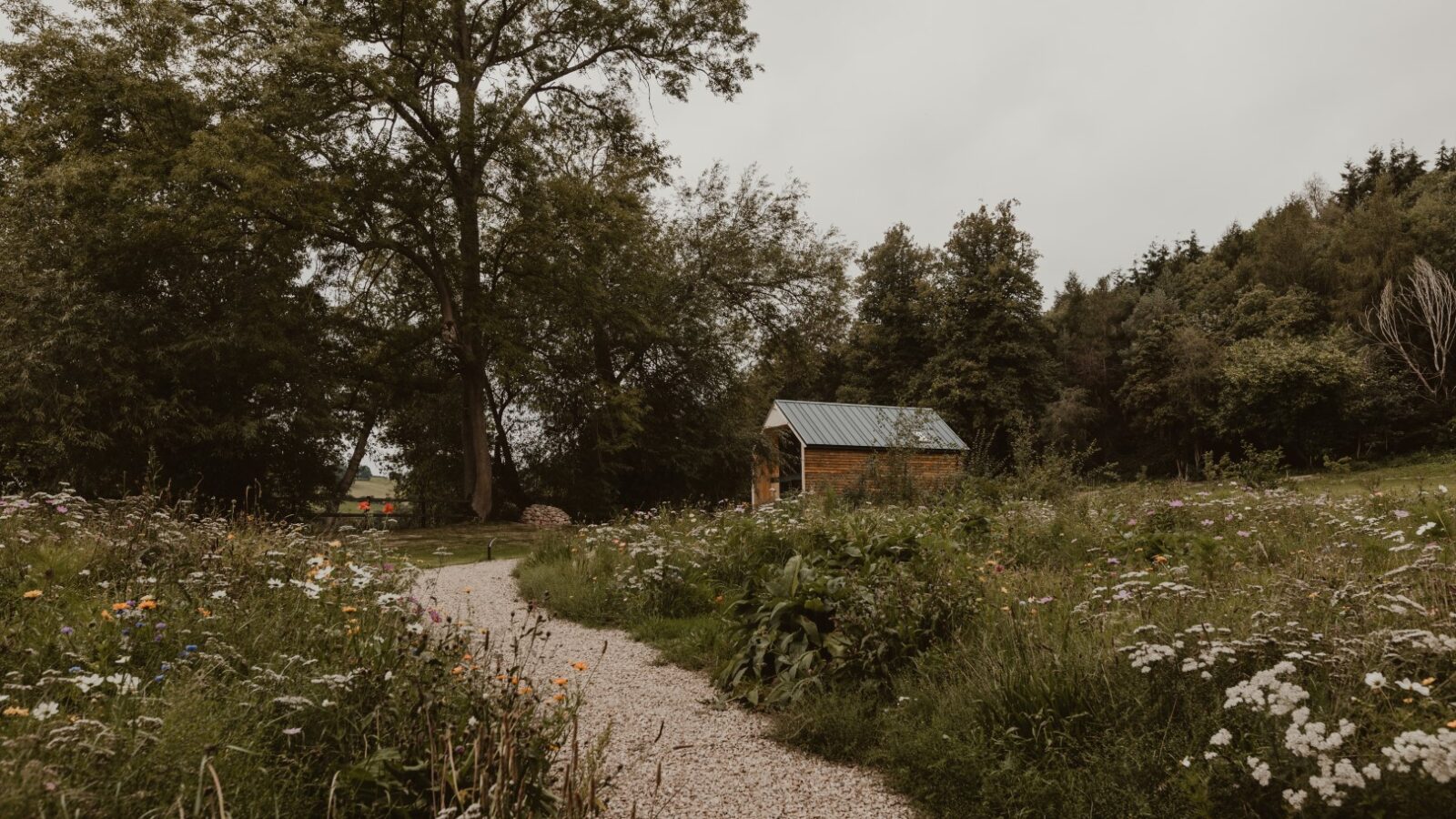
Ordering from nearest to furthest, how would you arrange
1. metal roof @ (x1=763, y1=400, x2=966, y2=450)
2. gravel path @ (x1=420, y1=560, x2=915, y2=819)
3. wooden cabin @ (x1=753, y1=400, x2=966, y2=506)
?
gravel path @ (x1=420, y1=560, x2=915, y2=819) < wooden cabin @ (x1=753, y1=400, x2=966, y2=506) < metal roof @ (x1=763, y1=400, x2=966, y2=450)

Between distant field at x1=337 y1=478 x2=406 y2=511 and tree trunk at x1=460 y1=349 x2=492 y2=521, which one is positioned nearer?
tree trunk at x1=460 y1=349 x2=492 y2=521

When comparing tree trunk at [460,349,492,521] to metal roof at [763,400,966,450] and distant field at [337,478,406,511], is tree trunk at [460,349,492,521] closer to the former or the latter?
distant field at [337,478,406,511]

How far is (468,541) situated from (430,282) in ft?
27.2

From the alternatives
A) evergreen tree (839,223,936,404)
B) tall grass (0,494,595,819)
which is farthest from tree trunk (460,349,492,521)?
evergreen tree (839,223,936,404)

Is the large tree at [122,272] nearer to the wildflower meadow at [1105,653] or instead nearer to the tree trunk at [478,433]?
the tree trunk at [478,433]

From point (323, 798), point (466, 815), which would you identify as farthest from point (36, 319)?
point (466, 815)

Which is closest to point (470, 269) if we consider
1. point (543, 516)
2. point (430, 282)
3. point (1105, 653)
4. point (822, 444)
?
point (430, 282)

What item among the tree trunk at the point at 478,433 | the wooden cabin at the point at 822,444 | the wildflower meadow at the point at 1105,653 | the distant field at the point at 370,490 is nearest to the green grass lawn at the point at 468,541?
the tree trunk at the point at 478,433

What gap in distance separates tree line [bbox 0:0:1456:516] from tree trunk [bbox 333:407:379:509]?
0.33ft

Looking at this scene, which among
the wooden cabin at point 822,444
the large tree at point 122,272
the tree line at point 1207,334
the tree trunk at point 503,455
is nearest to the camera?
the large tree at point 122,272

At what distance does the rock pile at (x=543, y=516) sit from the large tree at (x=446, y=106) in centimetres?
110

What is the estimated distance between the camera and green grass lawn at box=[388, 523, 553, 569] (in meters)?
12.9

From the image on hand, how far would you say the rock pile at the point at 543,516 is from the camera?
19141mm

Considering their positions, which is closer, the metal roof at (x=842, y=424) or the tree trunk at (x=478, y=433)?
the tree trunk at (x=478, y=433)
